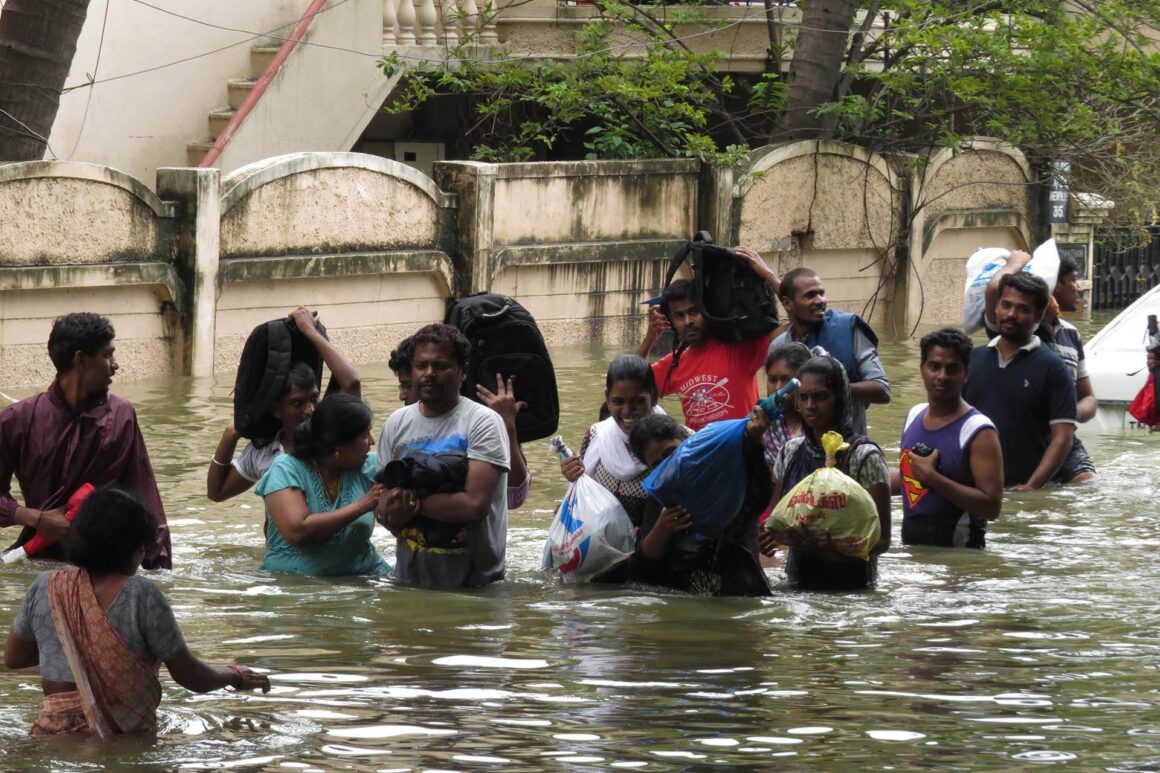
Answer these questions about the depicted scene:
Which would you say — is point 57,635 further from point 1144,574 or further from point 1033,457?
point 1033,457

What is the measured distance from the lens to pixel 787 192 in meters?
21.0

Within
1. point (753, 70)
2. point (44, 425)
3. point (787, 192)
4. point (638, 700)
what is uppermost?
point (753, 70)

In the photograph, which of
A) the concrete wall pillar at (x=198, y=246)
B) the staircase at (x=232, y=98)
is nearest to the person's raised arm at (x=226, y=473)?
the concrete wall pillar at (x=198, y=246)

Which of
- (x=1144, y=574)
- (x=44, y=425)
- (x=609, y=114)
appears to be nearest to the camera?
(x=44, y=425)

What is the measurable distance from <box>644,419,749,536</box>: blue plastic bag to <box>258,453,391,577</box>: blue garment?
1360mm

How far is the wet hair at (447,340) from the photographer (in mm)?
7664

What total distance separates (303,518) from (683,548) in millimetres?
1555

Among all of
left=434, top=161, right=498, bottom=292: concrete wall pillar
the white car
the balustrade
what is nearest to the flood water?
the white car

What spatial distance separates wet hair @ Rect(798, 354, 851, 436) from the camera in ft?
24.8

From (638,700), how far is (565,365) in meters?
11.5

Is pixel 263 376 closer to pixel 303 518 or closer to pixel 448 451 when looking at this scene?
pixel 303 518

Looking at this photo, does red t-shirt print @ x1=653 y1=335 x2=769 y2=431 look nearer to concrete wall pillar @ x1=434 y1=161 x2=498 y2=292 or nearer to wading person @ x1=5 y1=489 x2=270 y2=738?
wading person @ x1=5 y1=489 x2=270 y2=738

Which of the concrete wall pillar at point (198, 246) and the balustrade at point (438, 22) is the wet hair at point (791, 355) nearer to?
the concrete wall pillar at point (198, 246)

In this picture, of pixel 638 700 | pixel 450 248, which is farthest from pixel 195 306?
pixel 638 700
